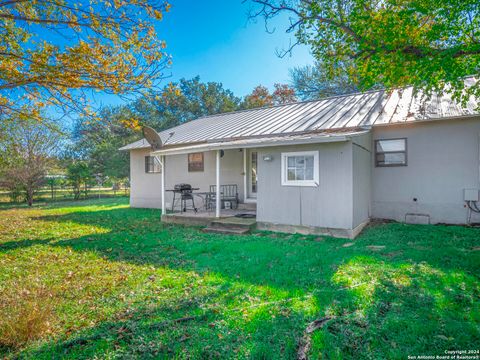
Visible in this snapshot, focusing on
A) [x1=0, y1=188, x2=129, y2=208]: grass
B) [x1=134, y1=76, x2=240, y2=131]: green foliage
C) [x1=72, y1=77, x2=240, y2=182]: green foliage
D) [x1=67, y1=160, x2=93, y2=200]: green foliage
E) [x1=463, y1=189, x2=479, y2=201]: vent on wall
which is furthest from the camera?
[x1=134, y1=76, x2=240, y2=131]: green foliage

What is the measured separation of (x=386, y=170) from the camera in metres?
8.42

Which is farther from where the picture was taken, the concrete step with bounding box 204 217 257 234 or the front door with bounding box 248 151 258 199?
the front door with bounding box 248 151 258 199

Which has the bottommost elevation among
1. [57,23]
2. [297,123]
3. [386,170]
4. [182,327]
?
[182,327]

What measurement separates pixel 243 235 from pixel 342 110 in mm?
5895

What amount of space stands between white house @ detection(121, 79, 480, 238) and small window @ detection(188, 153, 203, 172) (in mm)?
2212

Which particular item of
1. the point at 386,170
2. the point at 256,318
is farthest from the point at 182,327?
the point at 386,170

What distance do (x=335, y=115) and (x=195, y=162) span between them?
236 inches

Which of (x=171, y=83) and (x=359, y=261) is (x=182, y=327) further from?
(x=171, y=83)

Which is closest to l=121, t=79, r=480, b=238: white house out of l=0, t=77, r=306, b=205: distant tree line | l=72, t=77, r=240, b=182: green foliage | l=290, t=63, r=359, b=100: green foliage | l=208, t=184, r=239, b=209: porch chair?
l=208, t=184, r=239, b=209: porch chair

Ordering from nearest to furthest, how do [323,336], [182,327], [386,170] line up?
[323,336]
[182,327]
[386,170]

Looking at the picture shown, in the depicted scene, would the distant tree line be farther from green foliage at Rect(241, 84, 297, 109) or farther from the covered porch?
the covered porch

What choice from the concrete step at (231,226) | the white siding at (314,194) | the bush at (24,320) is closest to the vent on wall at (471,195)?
the white siding at (314,194)

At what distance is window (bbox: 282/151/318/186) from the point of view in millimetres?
6941

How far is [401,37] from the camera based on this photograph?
5266 millimetres
